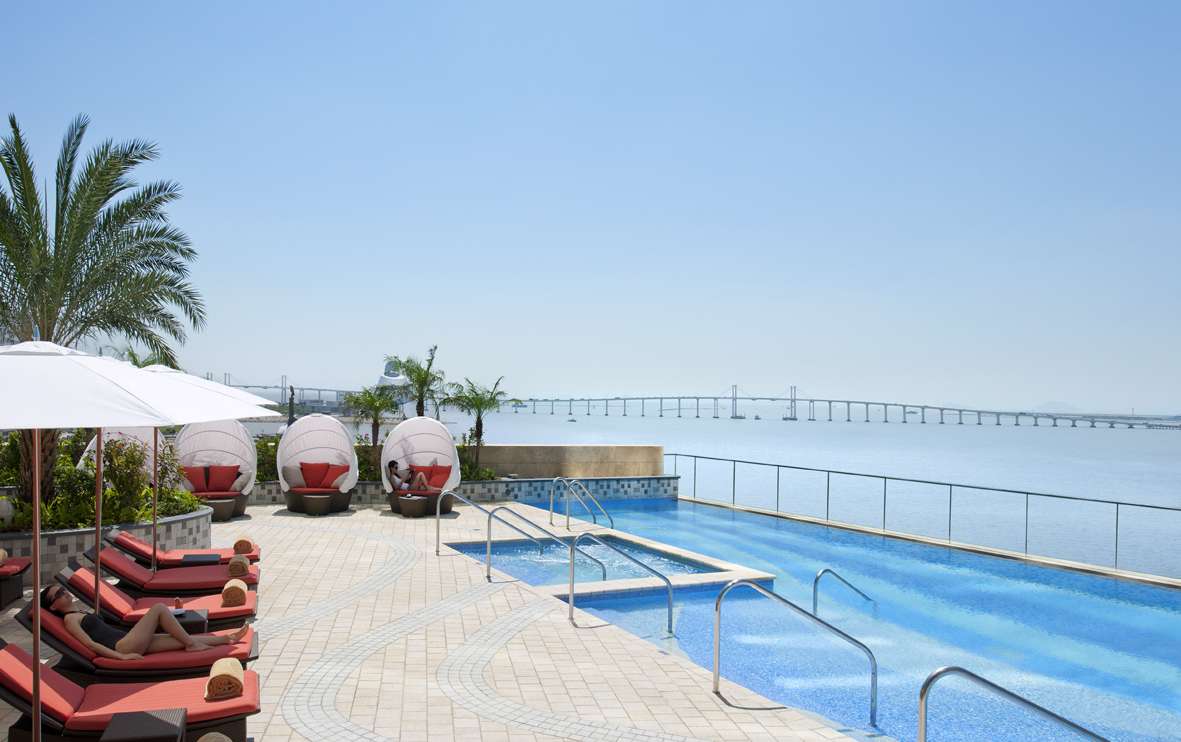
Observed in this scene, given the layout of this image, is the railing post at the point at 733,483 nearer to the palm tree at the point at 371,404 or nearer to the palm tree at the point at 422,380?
the palm tree at the point at 422,380

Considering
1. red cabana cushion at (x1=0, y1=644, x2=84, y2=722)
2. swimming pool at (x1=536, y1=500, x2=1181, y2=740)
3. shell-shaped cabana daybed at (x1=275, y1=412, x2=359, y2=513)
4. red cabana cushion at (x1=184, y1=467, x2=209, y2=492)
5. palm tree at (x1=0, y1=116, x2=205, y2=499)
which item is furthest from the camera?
shell-shaped cabana daybed at (x1=275, y1=412, x2=359, y2=513)

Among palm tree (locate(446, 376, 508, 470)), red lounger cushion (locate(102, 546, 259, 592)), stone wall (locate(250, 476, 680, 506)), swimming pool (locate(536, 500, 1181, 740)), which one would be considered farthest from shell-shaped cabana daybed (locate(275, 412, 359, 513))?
red lounger cushion (locate(102, 546, 259, 592))

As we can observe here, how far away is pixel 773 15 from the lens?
54.6 ft

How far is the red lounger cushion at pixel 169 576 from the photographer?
802 cm

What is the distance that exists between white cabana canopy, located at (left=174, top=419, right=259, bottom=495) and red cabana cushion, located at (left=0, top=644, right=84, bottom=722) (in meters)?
11.9

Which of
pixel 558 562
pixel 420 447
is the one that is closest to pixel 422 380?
pixel 420 447

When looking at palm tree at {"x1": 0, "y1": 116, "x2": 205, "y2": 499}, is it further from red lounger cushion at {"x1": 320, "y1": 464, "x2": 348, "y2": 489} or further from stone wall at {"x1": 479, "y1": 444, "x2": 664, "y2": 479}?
stone wall at {"x1": 479, "y1": 444, "x2": 664, "y2": 479}

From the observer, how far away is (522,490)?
20781mm

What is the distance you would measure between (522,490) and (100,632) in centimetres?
1497

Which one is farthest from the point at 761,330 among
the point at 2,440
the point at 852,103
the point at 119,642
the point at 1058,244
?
the point at 119,642

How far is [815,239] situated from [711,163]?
6711mm

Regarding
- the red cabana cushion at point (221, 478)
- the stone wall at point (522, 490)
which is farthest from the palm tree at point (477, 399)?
the red cabana cushion at point (221, 478)

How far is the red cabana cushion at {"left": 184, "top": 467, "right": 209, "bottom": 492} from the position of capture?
1575cm

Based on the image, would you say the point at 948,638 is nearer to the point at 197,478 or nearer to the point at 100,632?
the point at 100,632
